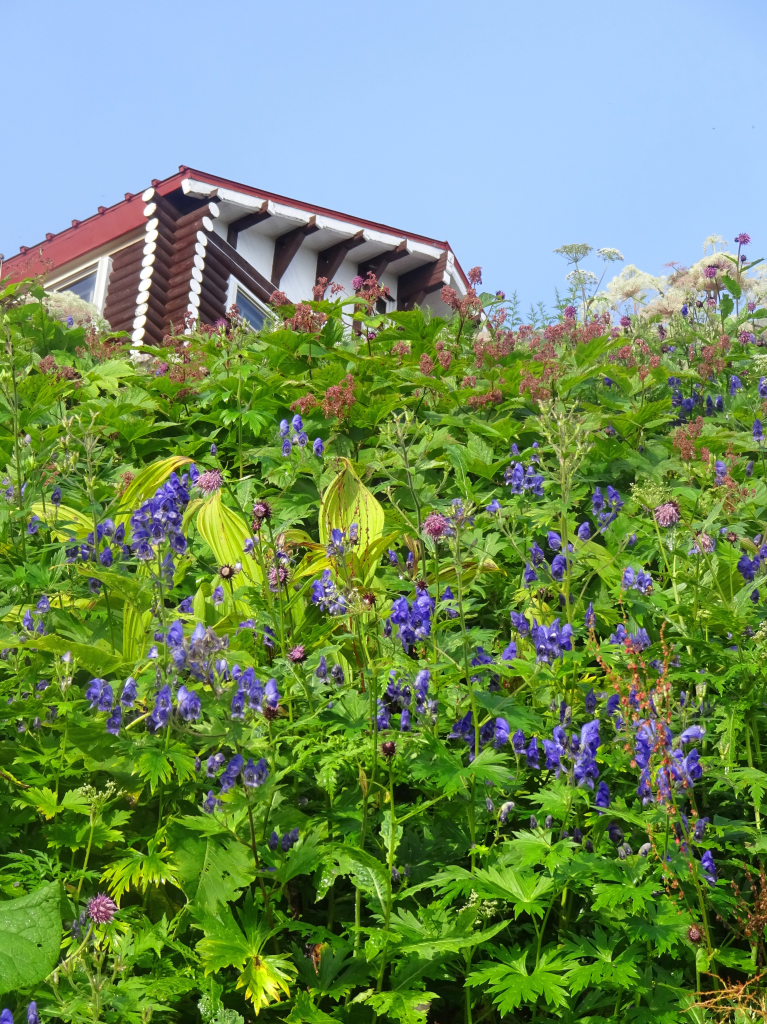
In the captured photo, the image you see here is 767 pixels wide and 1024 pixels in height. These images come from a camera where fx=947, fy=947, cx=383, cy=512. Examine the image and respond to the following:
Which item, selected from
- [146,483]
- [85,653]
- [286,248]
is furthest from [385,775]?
[286,248]

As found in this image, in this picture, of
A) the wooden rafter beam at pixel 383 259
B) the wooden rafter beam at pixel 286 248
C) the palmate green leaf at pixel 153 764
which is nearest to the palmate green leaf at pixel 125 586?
the palmate green leaf at pixel 153 764

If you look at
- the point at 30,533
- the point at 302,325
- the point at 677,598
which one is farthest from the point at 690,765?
the point at 302,325

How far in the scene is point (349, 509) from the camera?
4566 mm

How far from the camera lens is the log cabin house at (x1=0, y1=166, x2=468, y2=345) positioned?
1426 centimetres

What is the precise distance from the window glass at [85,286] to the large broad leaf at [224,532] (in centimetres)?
1201

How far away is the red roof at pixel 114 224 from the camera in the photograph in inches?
578

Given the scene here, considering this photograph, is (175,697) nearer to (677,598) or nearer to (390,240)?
(677,598)

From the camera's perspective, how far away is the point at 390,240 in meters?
16.6

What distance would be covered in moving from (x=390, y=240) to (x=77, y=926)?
15.2 meters

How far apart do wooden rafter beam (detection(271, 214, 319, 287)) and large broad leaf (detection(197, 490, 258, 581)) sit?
12.5 m

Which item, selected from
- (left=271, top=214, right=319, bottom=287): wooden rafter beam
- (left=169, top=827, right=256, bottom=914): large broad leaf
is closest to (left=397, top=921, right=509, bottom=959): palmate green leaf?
(left=169, top=827, right=256, bottom=914): large broad leaf

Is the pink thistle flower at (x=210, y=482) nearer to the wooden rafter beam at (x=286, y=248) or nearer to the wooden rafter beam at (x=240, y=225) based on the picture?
the wooden rafter beam at (x=240, y=225)

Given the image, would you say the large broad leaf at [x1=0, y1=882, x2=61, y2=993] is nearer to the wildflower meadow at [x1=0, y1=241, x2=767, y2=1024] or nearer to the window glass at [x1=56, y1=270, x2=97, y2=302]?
the wildflower meadow at [x1=0, y1=241, x2=767, y2=1024]

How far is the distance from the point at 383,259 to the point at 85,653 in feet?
48.5
